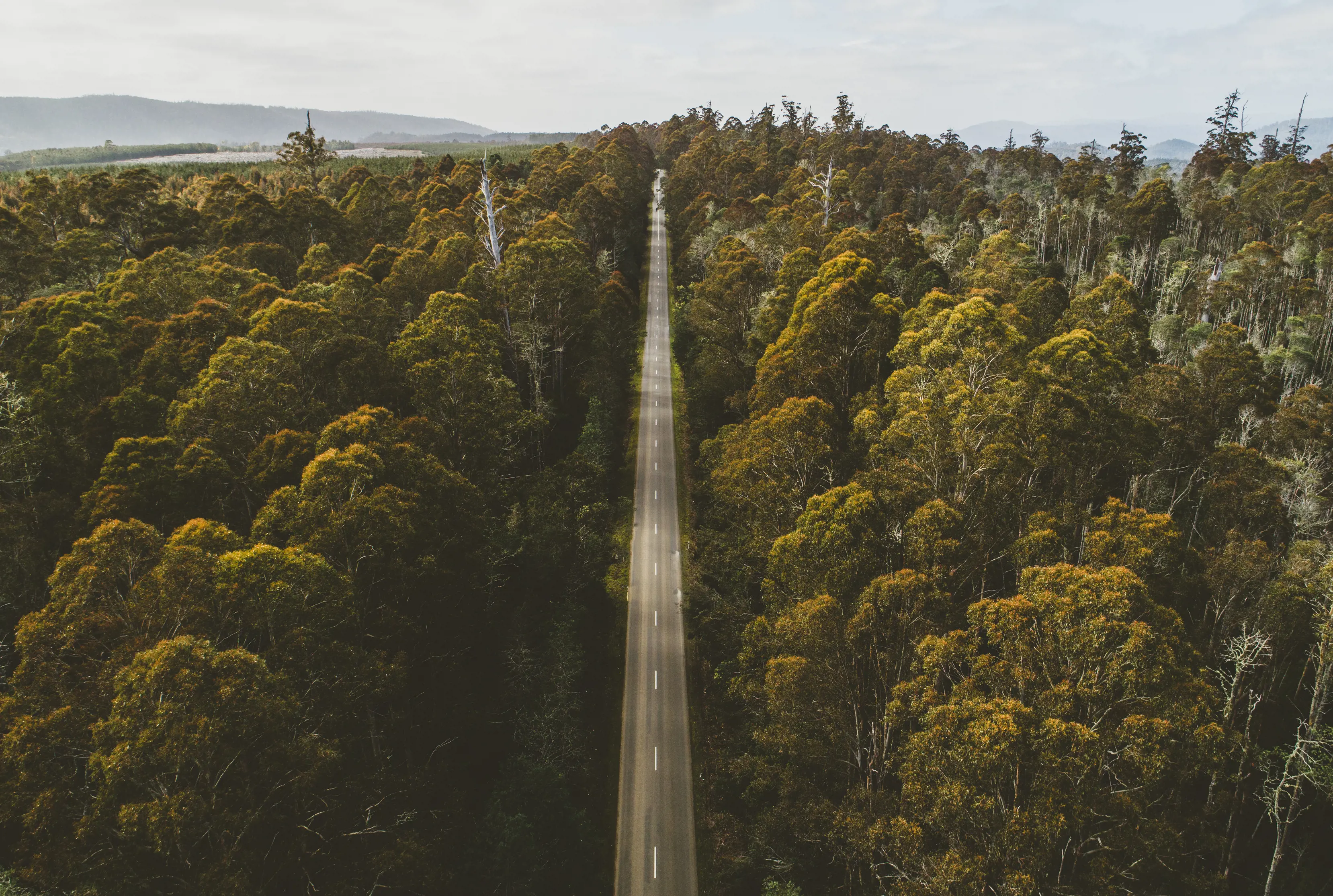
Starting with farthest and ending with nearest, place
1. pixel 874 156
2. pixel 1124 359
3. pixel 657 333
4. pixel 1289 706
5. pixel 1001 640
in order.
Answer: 1. pixel 874 156
2. pixel 657 333
3. pixel 1124 359
4. pixel 1289 706
5. pixel 1001 640

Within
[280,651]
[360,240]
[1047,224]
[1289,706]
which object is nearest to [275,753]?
[280,651]

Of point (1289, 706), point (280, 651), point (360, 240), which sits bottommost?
point (1289, 706)

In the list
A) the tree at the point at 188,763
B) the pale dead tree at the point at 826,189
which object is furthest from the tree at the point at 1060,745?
the pale dead tree at the point at 826,189

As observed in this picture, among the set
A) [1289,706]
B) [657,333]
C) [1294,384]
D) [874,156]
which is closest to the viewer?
[1289,706]

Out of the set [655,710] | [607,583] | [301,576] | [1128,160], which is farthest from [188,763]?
[1128,160]

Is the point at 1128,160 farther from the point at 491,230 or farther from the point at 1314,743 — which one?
the point at 1314,743

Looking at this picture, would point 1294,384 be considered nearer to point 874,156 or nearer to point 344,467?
point 344,467

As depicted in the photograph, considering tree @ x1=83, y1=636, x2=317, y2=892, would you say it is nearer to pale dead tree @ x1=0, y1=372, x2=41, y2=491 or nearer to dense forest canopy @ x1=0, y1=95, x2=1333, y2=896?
dense forest canopy @ x1=0, y1=95, x2=1333, y2=896
